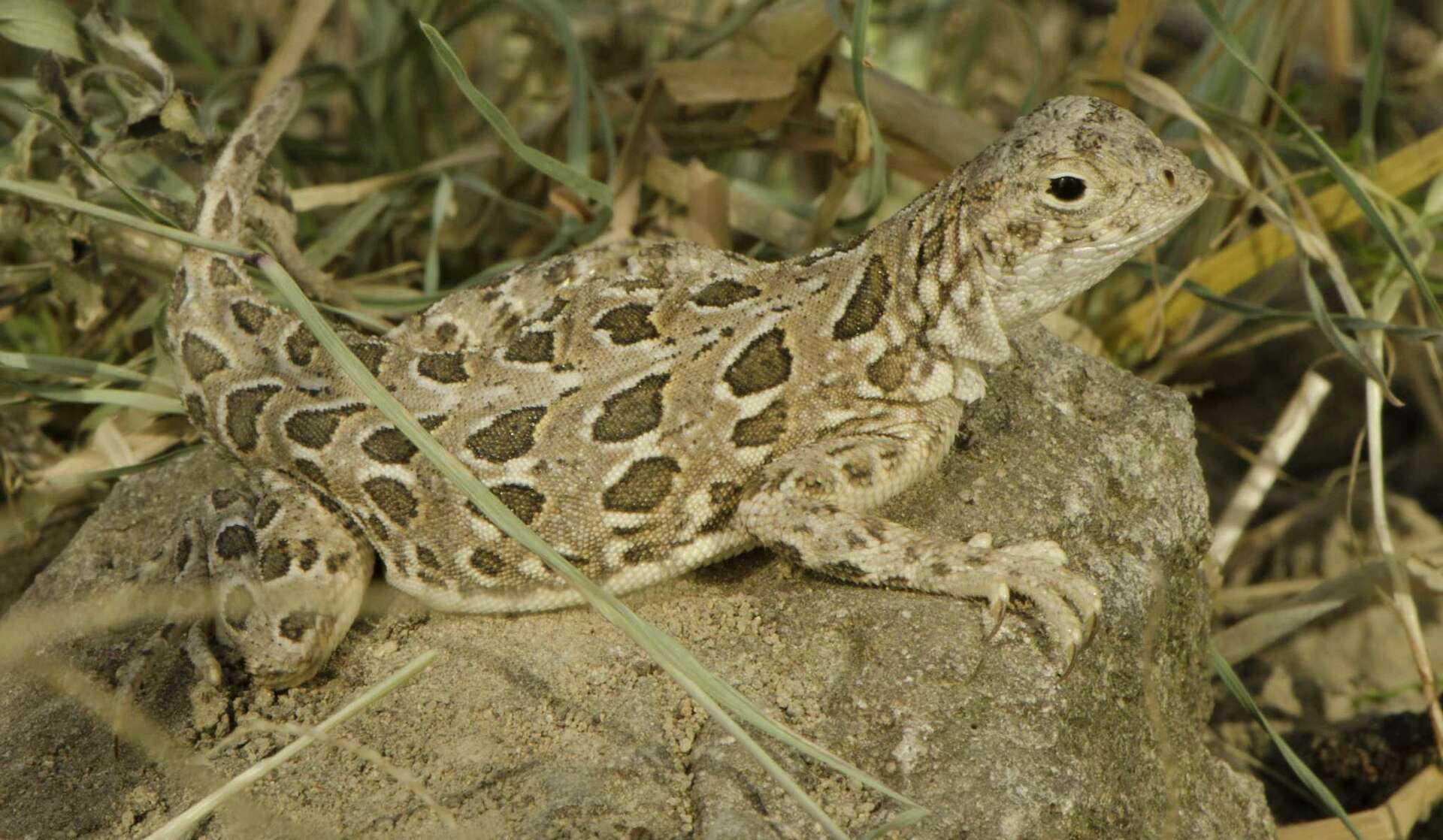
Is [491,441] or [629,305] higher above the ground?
[629,305]

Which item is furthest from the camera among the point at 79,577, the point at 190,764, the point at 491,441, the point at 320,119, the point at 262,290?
the point at 320,119

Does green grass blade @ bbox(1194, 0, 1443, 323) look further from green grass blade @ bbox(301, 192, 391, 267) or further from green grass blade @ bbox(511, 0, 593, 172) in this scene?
green grass blade @ bbox(301, 192, 391, 267)

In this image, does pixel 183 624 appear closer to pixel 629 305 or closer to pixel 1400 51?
pixel 629 305

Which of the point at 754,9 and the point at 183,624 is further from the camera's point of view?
the point at 754,9

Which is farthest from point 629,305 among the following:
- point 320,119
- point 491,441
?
point 320,119

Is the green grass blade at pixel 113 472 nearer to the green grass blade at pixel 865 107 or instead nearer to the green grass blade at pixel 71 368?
the green grass blade at pixel 71 368

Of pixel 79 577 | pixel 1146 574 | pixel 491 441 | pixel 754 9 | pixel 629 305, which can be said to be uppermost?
pixel 754 9
